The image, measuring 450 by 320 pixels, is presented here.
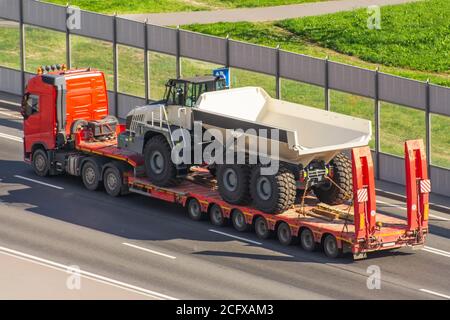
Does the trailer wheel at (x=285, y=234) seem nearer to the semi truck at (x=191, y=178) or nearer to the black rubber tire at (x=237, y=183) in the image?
the semi truck at (x=191, y=178)

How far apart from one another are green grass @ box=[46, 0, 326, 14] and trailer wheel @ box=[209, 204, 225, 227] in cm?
2378

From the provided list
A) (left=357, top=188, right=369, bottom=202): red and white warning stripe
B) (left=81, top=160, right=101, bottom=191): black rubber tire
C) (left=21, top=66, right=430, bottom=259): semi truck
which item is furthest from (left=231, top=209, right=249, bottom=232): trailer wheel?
(left=81, top=160, right=101, bottom=191): black rubber tire

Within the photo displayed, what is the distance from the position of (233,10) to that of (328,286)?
1135 inches

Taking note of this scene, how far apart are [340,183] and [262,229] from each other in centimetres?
241

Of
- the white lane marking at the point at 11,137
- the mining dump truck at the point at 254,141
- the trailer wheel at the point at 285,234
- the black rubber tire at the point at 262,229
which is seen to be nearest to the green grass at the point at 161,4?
the white lane marking at the point at 11,137

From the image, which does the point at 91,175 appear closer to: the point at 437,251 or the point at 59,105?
the point at 59,105

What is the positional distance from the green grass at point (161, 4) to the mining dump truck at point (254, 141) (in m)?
21.3

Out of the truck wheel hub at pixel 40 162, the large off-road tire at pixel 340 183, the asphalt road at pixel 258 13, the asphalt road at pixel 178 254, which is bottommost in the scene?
the asphalt road at pixel 178 254

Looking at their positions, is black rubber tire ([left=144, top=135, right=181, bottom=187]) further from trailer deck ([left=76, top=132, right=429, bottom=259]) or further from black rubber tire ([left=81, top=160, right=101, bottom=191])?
black rubber tire ([left=81, top=160, right=101, bottom=191])

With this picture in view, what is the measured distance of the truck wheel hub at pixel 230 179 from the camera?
125 feet

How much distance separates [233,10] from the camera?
6181 centimetres

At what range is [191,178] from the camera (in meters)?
40.5

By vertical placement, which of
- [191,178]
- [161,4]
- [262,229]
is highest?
[161,4]

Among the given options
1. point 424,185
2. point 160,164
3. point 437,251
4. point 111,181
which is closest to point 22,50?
point 111,181
